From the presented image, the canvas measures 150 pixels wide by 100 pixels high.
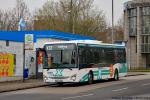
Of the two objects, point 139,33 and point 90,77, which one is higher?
point 139,33

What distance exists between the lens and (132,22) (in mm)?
92250

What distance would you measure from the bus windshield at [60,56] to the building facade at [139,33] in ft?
195

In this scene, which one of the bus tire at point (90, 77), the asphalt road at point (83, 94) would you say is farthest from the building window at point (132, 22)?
the asphalt road at point (83, 94)

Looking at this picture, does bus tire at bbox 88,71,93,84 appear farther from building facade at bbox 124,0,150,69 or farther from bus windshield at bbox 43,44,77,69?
building facade at bbox 124,0,150,69

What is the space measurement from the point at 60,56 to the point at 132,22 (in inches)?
2504

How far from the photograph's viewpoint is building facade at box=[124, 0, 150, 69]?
89.8 metres

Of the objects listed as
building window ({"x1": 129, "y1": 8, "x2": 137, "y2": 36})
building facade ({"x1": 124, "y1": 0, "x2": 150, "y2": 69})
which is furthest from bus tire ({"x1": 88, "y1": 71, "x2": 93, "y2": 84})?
building window ({"x1": 129, "y1": 8, "x2": 137, "y2": 36})

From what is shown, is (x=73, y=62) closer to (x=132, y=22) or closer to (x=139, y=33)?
(x=139, y=33)

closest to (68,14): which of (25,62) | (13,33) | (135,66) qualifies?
(135,66)

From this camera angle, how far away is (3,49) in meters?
35.7

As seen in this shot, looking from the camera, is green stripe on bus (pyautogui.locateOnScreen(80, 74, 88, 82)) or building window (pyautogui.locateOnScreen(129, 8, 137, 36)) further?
building window (pyautogui.locateOnScreen(129, 8, 137, 36))

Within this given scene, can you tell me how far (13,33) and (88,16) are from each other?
35.3 metres

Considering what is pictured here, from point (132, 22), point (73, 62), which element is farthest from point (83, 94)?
point (132, 22)

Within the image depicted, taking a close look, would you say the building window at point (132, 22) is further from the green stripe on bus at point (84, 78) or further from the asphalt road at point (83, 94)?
the asphalt road at point (83, 94)
